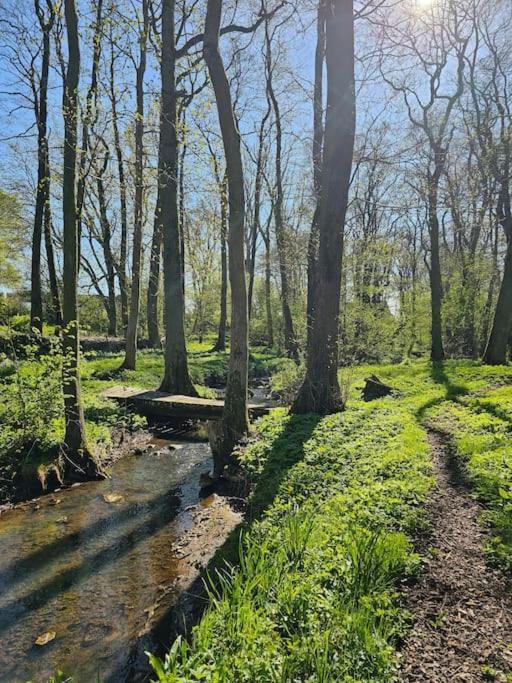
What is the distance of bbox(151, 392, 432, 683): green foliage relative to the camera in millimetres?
2521

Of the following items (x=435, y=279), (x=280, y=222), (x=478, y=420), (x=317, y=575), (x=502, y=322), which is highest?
(x=280, y=222)

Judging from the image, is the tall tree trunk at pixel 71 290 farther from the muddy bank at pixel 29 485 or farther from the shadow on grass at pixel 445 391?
the shadow on grass at pixel 445 391

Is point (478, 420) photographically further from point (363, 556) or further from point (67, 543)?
point (67, 543)

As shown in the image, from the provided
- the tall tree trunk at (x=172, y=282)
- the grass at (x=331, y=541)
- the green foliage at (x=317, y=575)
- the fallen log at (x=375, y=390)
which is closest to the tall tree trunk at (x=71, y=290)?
the grass at (x=331, y=541)

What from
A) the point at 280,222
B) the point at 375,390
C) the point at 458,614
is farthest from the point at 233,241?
the point at 280,222

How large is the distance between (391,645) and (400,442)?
386 cm

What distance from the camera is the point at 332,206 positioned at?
28.9ft

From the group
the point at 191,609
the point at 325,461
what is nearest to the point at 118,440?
Answer: the point at 325,461

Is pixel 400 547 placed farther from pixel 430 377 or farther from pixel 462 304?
pixel 462 304

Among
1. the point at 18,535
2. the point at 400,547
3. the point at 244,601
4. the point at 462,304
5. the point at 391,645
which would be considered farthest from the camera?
the point at 462,304

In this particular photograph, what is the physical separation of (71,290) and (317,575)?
5353mm

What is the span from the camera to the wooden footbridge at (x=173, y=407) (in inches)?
403

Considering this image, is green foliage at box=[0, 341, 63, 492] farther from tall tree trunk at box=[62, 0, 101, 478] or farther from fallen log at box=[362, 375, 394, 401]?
fallen log at box=[362, 375, 394, 401]

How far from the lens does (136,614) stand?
397 centimetres
